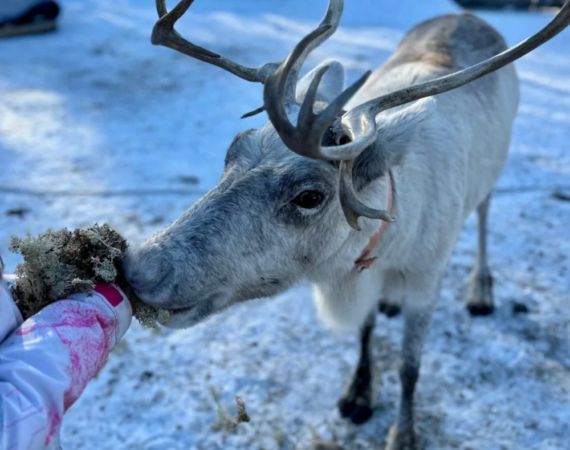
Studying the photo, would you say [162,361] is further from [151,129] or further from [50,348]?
[151,129]

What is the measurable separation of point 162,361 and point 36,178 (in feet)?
9.38

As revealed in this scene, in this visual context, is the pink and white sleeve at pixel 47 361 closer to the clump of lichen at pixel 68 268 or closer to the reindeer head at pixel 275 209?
the clump of lichen at pixel 68 268

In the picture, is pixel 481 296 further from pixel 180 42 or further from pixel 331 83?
pixel 180 42

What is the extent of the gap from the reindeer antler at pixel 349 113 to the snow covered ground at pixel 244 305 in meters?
1.62

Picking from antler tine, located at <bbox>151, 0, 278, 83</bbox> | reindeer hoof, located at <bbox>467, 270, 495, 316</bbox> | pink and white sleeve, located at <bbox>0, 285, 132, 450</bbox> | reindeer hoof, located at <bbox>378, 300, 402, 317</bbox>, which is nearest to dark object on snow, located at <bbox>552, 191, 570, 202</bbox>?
reindeer hoof, located at <bbox>467, 270, 495, 316</bbox>

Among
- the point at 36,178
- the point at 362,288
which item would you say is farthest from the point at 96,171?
the point at 362,288

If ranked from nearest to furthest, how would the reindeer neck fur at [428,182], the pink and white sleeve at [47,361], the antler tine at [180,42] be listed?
the pink and white sleeve at [47,361] → the antler tine at [180,42] → the reindeer neck fur at [428,182]

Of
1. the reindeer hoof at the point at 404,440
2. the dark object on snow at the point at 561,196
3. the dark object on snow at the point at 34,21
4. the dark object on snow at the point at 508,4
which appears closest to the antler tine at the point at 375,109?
the reindeer hoof at the point at 404,440

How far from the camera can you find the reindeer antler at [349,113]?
1553 mm

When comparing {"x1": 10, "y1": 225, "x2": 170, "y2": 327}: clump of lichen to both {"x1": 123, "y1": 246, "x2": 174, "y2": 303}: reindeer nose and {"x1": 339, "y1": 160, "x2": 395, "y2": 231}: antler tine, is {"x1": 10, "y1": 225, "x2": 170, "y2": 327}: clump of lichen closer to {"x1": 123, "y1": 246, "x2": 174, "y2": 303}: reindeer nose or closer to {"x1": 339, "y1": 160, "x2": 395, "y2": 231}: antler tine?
{"x1": 123, "y1": 246, "x2": 174, "y2": 303}: reindeer nose

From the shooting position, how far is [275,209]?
6.20 ft

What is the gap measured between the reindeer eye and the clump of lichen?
0.61 meters

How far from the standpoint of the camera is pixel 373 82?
3186 millimetres

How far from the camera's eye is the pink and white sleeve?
1173 mm
